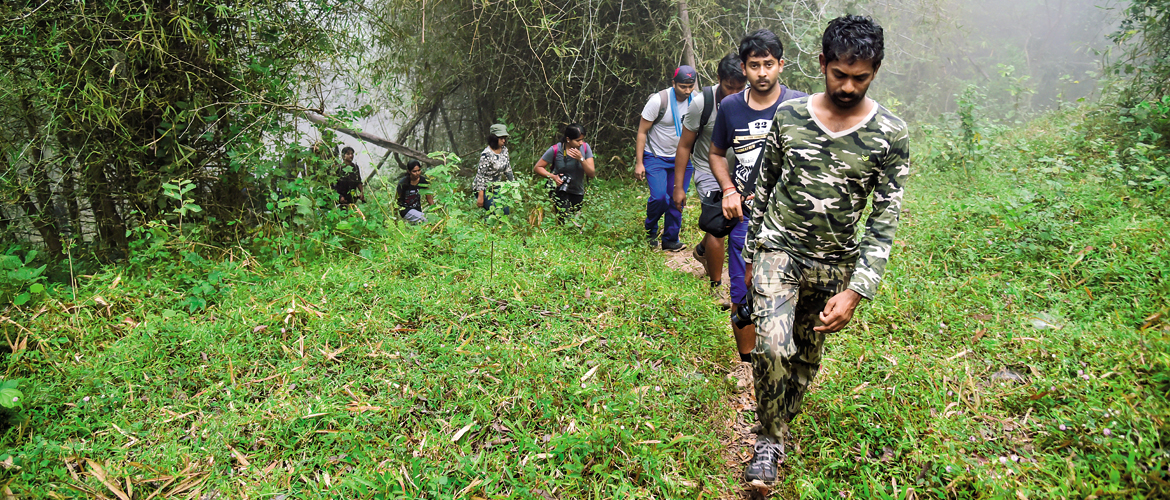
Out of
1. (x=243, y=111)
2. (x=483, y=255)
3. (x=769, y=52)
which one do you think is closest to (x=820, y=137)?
(x=769, y=52)

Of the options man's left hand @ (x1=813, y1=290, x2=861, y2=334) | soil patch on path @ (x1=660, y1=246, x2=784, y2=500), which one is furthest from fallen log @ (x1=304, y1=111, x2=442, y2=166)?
man's left hand @ (x1=813, y1=290, x2=861, y2=334)

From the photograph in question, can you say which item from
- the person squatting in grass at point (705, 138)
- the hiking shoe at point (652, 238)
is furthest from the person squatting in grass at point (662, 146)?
the person squatting in grass at point (705, 138)

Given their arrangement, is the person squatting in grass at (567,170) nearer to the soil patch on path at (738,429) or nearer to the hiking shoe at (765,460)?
the soil patch on path at (738,429)

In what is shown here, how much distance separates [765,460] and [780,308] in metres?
0.67

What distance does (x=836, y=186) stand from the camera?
2.28 metres

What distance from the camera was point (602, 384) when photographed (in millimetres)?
3117

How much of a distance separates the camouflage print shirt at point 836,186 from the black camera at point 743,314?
423 millimetres

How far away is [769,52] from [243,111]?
4.35m

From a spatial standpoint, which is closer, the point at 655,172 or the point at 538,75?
the point at 655,172

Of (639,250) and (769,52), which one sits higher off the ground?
(769,52)

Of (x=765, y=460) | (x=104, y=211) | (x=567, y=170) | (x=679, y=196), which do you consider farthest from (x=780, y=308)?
(x=104, y=211)

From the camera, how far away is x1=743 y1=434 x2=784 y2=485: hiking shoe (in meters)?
2.51

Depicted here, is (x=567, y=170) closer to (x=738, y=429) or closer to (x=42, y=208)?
(x=738, y=429)

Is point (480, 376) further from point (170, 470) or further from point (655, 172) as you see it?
point (655, 172)
